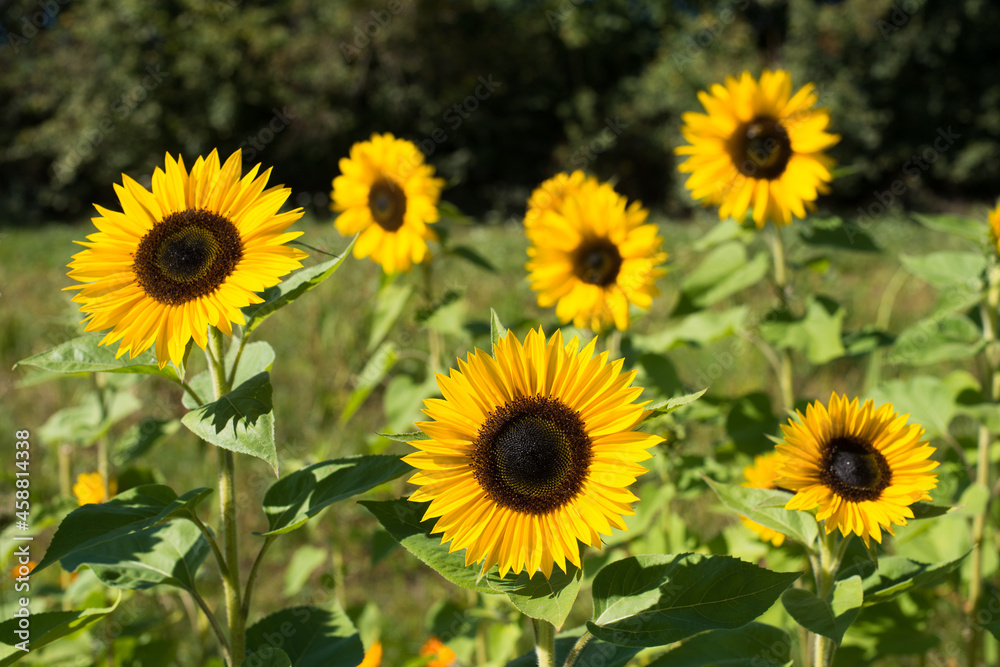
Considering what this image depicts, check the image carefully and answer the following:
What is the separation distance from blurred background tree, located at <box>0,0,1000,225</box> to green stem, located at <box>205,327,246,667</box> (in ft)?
43.7

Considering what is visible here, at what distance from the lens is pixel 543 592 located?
1041 millimetres

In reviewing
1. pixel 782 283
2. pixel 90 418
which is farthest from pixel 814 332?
pixel 90 418

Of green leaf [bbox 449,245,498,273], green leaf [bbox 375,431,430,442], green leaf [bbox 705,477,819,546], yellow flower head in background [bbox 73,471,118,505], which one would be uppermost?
green leaf [bbox 449,245,498,273]

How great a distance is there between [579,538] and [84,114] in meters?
15.7

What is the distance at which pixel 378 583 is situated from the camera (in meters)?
3.39

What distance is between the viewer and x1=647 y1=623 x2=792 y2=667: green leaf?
1220 mm

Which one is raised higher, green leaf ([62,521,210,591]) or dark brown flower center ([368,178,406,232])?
dark brown flower center ([368,178,406,232])

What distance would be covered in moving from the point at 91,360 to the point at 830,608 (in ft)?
4.03

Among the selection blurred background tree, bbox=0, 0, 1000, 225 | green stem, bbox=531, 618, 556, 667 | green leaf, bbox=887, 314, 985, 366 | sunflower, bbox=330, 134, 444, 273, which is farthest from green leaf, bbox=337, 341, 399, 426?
blurred background tree, bbox=0, 0, 1000, 225

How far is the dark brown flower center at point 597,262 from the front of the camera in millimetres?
2029

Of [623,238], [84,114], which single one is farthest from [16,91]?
[623,238]
